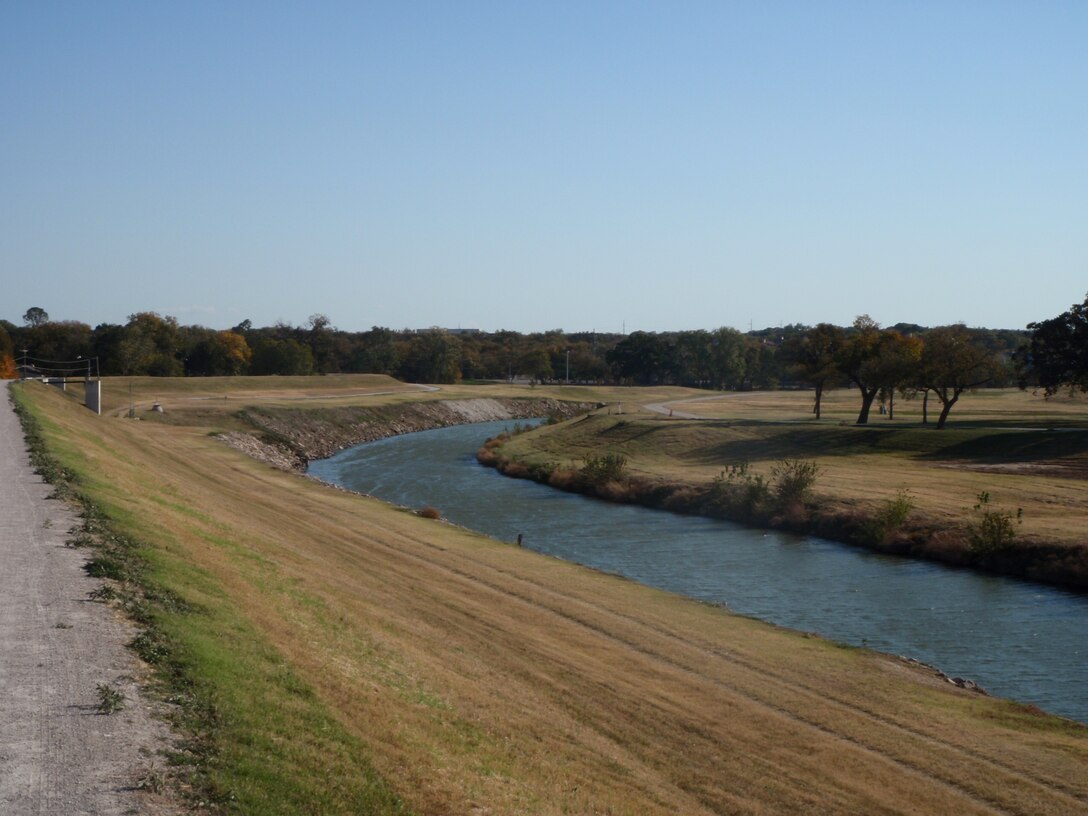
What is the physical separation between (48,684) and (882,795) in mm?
10790

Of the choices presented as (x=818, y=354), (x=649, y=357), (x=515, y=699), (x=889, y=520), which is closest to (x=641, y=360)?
(x=649, y=357)

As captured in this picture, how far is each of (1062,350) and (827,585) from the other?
146 ft

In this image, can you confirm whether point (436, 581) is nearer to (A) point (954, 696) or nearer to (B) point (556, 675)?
(B) point (556, 675)

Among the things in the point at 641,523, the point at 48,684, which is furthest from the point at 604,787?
the point at 641,523

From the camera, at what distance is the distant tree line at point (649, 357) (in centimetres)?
6662

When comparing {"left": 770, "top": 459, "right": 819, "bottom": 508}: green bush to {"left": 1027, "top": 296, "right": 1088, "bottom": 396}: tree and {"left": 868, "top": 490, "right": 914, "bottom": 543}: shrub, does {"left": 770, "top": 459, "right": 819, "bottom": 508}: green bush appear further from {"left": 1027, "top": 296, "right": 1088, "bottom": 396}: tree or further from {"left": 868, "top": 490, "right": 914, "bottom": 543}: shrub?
{"left": 1027, "top": 296, "right": 1088, "bottom": 396}: tree

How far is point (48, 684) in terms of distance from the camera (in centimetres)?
1015

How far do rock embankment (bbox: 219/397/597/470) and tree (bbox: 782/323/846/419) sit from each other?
2438cm

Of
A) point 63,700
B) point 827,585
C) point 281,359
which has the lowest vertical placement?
point 827,585

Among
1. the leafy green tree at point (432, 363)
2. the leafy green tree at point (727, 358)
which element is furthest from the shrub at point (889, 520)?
the leafy green tree at point (432, 363)

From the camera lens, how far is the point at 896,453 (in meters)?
60.2

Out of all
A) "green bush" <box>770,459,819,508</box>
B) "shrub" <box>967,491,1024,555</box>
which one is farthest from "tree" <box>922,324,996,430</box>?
A: "shrub" <box>967,491,1024,555</box>

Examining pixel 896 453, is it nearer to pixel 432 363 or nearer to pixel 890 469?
pixel 890 469

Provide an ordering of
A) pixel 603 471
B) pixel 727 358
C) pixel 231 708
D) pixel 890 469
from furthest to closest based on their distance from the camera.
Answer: pixel 727 358 < pixel 603 471 < pixel 890 469 < pixel 231 708
